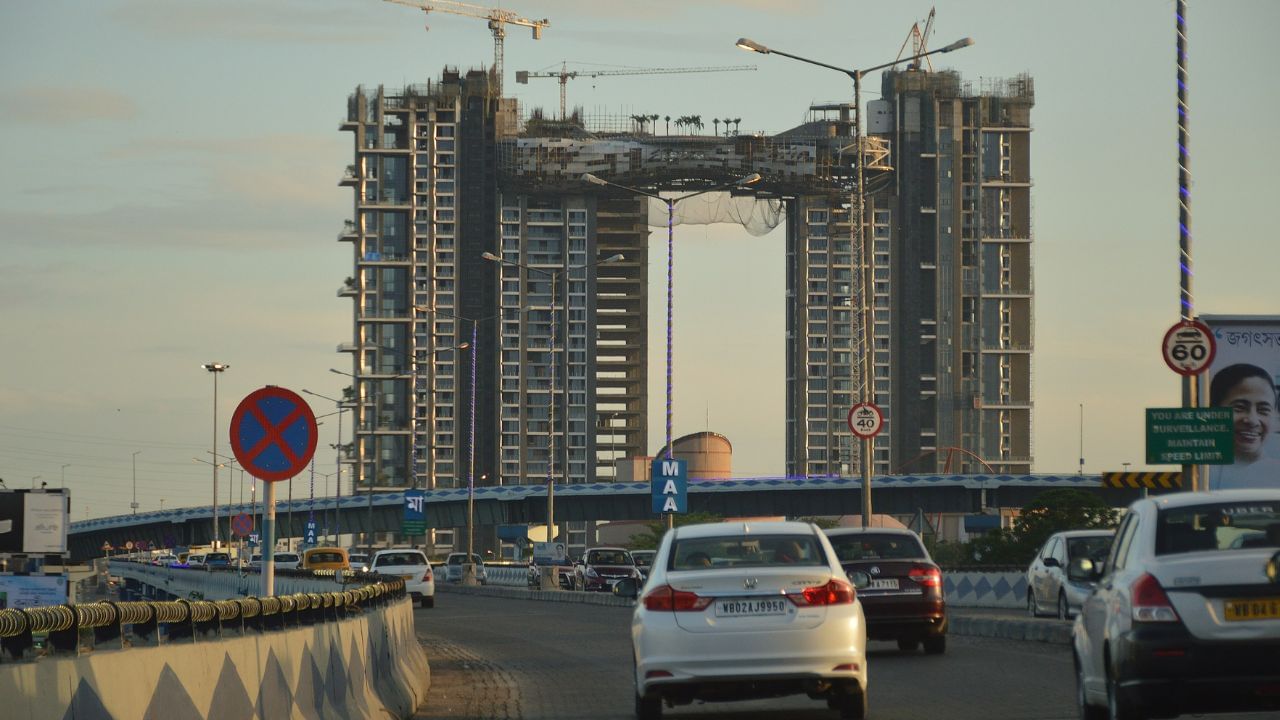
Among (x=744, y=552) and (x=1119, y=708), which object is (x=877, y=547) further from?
(x=1119, y=708)

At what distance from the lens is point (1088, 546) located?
1150 inches

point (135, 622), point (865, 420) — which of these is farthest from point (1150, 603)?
point (865, 420)

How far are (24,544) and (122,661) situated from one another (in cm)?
5492

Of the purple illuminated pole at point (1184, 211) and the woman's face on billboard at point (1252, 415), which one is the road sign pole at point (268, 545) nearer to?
the purple illuminated pole at point (1184, 211)

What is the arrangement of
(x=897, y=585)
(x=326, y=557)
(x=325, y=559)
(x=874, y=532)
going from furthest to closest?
1. (x=326, y=557)
2. (x=325, y=559)
3. (x=874, y=532)
4. (x=897, y=585)

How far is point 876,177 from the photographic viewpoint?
17400 cm

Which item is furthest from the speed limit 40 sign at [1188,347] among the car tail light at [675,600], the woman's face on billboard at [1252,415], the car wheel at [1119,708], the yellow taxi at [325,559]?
the yellow taxi at [325,559]

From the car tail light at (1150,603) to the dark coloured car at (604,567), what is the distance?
47380 mm

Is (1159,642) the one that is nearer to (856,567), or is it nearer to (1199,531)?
(1199,531)

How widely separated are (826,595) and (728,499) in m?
109

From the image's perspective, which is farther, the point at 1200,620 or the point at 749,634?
the point at 749,634

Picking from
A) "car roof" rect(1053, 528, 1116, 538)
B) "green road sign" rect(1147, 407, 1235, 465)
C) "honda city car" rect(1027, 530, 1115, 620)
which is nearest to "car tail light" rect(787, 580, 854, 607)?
"green road sign" rect(1147, 407, 1235, 465)

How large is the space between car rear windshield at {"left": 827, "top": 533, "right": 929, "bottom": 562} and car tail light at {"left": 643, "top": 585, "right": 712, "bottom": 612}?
9866 millimetres

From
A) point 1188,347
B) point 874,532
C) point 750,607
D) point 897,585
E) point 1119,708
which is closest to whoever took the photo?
point 1119,708
